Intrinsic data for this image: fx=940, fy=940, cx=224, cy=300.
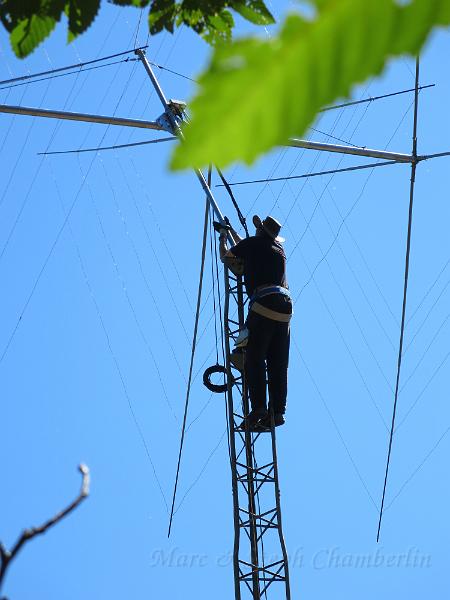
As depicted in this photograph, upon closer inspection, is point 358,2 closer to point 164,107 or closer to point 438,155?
point 438,155

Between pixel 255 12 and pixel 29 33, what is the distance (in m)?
0.36

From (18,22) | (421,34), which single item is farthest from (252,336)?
(421,34)

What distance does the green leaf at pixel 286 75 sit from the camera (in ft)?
1.00

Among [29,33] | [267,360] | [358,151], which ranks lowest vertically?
[29,33]

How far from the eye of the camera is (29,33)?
149 cm

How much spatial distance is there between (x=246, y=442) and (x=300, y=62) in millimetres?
8883

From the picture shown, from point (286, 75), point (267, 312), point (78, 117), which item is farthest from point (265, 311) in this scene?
point (286, 75)

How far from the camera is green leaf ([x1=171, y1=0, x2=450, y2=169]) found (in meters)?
0.31

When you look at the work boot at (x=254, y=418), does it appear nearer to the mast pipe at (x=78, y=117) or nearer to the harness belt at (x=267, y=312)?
the harness belt at (x=267, y=312)

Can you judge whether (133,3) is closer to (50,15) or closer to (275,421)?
(50,15)

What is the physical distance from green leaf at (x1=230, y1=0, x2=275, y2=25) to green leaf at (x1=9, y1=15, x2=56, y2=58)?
31cm

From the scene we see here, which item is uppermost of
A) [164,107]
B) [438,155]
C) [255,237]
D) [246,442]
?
[164,107]

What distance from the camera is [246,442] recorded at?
907cm

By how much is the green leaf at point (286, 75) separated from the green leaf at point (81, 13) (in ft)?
4.27
